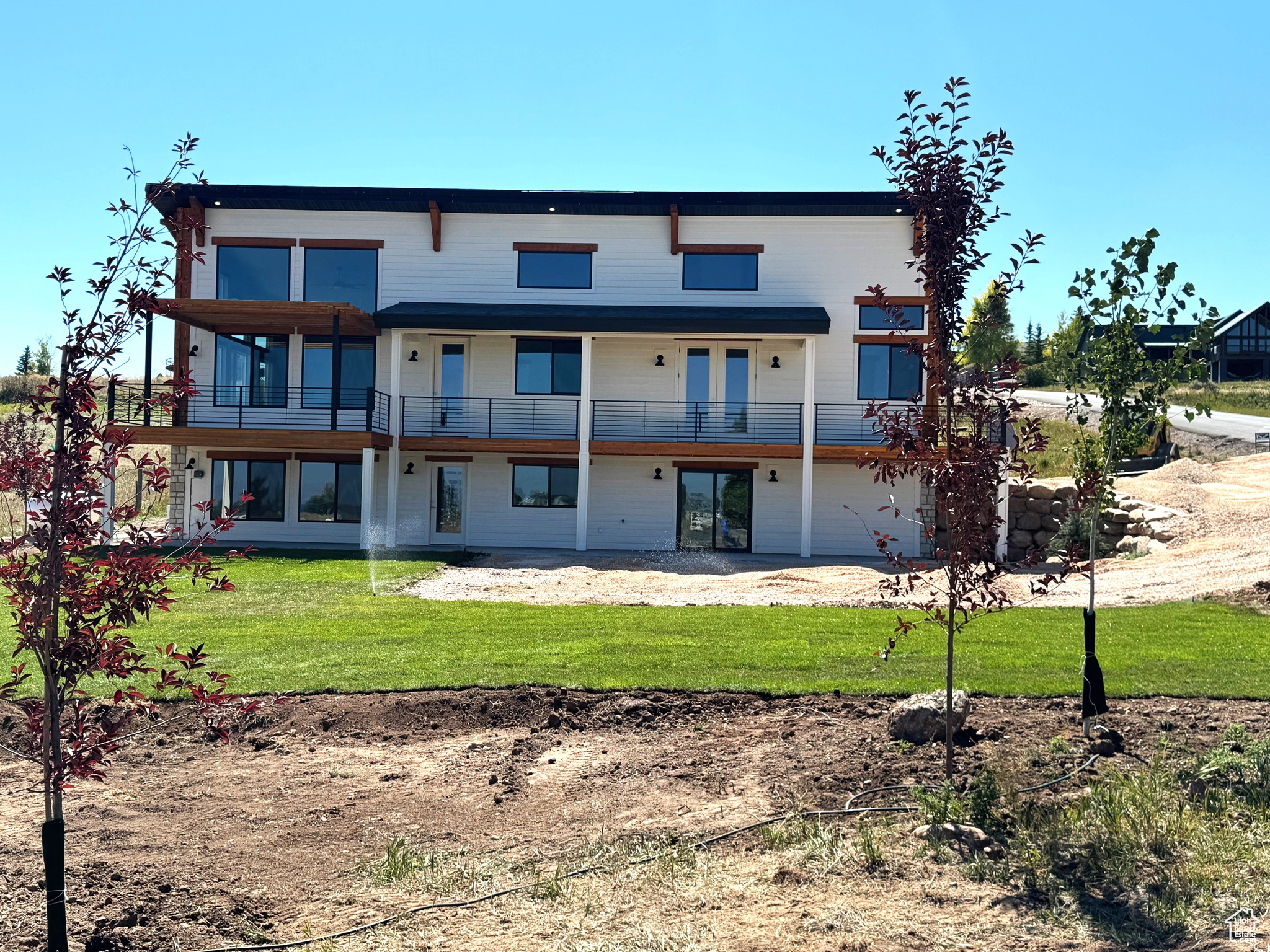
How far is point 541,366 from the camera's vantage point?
2569cm

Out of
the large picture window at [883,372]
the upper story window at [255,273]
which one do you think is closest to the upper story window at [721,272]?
the large picture window at [883,372]

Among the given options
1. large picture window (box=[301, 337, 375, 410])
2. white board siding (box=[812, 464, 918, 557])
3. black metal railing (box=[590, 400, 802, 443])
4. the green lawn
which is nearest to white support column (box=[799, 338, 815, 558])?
white board siding (box=[812, 464, 918, 557])

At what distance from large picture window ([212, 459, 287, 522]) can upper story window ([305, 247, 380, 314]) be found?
4604mm

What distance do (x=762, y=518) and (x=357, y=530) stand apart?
1049cm

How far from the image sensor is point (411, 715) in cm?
800

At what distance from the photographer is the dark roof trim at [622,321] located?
2342 cm

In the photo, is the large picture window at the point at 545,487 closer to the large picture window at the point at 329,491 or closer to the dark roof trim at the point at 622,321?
the dark roof trim at the point at 622,321

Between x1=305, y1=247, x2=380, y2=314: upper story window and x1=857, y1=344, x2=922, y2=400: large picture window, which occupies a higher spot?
x1=305, y1=247, x2=380, y2=314: upper story window

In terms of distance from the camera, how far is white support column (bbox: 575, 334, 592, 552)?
78.6ft

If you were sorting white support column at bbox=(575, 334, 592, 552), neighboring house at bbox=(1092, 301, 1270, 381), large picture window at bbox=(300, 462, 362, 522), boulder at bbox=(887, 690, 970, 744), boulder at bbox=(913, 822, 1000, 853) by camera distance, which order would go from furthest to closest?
neighboring house at bbox=(1092, 301, 1270, 381) < large picture window at bbox=(300, 462, 362, 522) < white support column at bbox=(575, 334, 592, 552) < boulder at bbox=(887, 690, 970, 744) < boulder at bbox=(913, 822, 1000, 853)

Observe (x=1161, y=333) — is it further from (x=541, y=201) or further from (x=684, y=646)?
(x=541, y=201)

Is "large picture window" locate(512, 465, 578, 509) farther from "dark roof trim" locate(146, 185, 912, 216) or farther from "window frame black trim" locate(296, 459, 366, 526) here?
"dark roof trim" locate(146, 185, 912, 216)

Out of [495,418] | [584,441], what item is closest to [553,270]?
[495,418]

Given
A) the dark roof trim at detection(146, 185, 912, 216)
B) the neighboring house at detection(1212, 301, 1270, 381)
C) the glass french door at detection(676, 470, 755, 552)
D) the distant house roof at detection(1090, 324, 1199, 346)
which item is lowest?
the glass french door at detection(676, 470, 755, 552)
